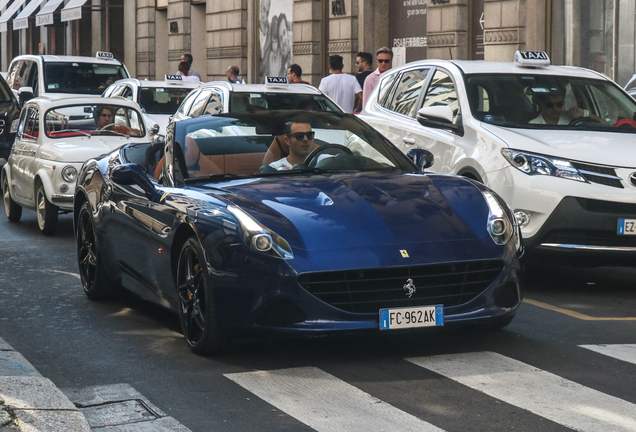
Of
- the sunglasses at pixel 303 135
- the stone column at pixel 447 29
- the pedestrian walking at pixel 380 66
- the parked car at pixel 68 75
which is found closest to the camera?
the sunglasses at pixel 303 135

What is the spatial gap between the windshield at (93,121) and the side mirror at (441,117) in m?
4.94

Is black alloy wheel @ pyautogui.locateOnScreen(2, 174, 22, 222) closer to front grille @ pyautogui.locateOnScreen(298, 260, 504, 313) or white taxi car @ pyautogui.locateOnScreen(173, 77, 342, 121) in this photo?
white taxi car @ pyautogui.locateOnScreen(173, 77, 342, 121)

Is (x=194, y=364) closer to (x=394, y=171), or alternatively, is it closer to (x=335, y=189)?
(x=335, y=189)

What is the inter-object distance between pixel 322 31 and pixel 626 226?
57.9ft

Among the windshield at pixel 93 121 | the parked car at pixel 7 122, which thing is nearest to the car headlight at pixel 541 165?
the windshield at pixel 93 121

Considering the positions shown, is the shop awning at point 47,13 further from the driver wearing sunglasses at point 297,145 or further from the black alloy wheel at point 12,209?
the driver wearing sunglasses at point 297,145

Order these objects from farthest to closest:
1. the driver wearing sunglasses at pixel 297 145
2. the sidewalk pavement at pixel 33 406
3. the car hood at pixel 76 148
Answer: the car hood at pixel 76 148, the driver wearing sunglasses at pixel 297 145, the sidewalk pavement at pixel 33 406

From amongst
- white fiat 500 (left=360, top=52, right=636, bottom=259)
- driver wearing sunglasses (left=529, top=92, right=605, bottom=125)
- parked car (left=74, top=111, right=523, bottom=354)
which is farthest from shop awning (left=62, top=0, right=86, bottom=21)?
parked car (left=74, top=111, right=523, bottom=354)

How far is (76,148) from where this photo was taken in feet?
41.2

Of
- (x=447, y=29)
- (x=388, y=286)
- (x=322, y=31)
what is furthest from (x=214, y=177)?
(x=322, y=31)

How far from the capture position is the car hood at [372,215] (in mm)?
5875

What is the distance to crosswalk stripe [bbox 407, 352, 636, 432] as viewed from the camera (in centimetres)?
493

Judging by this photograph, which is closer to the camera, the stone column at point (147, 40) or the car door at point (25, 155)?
the car door at point (25, 155)

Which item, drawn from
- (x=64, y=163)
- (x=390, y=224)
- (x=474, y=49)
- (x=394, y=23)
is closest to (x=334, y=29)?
(x=394, y=23)
